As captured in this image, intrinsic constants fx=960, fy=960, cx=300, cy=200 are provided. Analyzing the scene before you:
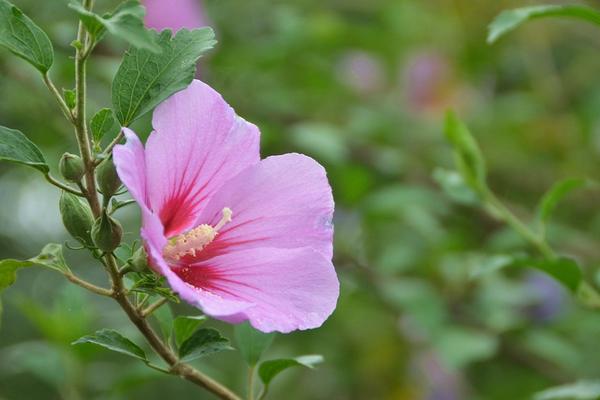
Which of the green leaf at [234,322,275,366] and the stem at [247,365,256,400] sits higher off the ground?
the green leaf at [234,322,275,366]

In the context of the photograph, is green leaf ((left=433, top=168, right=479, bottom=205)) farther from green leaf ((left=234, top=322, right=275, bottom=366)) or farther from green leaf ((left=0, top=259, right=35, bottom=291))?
green leaf ((left=0, top=259, right=35, bottom=291))

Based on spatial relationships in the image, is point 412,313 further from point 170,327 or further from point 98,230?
point 98,230

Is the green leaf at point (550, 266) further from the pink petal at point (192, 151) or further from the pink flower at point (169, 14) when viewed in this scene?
the pink flower at point (169, 14)

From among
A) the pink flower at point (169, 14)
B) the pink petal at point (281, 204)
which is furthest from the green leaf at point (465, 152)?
the pink flower at point (169, 14)

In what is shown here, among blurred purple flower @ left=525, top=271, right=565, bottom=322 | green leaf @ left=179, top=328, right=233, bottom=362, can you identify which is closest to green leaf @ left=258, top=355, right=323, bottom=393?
green leaf @ left=179, top=328, right=233, bottom=362

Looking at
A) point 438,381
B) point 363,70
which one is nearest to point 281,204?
point 438,381

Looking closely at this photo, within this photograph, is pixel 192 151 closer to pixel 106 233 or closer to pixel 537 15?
pixel 106 233

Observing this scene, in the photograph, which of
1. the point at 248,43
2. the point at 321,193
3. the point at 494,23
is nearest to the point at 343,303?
the point at 248,43
